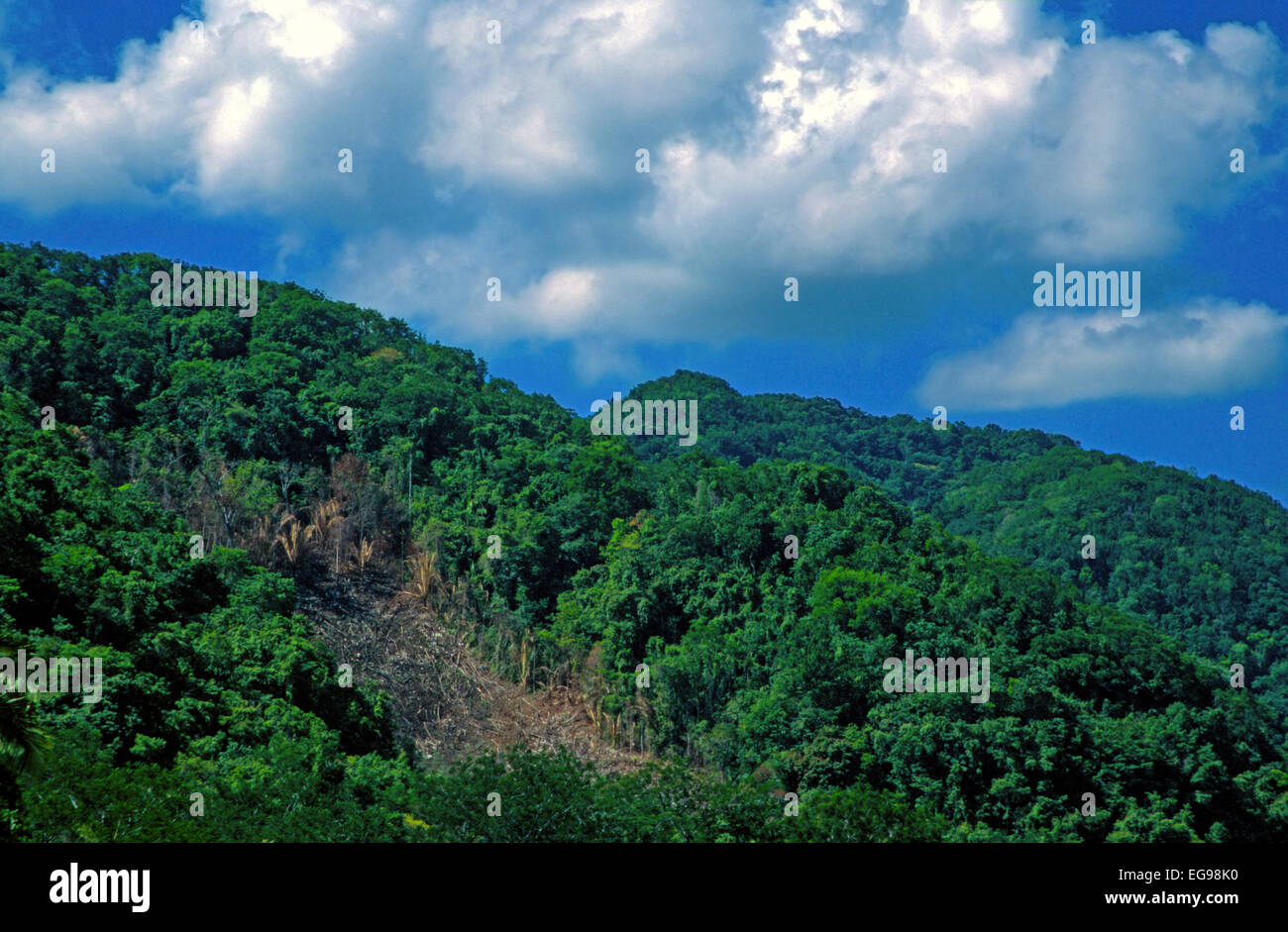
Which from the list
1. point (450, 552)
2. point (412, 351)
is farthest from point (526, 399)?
point (450, 552)

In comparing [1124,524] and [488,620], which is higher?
[1124,524]

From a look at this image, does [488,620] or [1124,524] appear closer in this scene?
[488,620]

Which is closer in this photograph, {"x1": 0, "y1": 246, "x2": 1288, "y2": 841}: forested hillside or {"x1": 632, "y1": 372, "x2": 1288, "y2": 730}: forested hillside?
{"x1": 0, "y1": 246, "x2": 1288, "y2": 841}: forested hillside

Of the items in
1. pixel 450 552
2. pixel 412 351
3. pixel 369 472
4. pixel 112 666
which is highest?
pixel 412 351

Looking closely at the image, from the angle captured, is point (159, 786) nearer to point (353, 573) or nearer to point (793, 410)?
point (353, 573)

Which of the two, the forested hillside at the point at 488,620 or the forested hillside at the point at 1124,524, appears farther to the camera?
the forested hillside at the point at 1124,524

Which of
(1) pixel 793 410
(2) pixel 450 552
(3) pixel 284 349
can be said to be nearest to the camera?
(2) pixel 450 552
